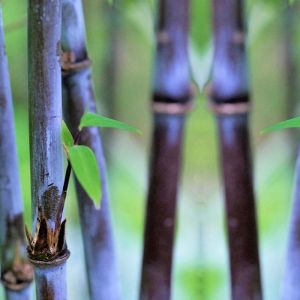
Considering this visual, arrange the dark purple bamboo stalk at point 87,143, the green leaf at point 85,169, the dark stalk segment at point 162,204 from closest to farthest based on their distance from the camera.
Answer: the green leaf at point 85,169 → the dark purple bamboo stalk at point 87,143 → the dark stalk segment at point 162,204

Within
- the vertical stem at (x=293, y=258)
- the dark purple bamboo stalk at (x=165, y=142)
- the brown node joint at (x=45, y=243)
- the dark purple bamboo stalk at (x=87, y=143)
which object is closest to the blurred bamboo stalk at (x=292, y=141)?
the vertical stem at (x=293, y=258)

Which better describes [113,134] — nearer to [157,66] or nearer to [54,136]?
[157,66]

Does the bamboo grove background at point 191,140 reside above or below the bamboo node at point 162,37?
below

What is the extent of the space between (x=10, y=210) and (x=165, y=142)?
28 centimetres

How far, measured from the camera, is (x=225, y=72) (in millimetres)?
911

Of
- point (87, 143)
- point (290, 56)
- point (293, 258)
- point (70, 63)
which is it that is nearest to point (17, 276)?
point (87, 143)

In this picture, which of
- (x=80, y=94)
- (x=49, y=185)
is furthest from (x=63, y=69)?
(x=49, y=185)

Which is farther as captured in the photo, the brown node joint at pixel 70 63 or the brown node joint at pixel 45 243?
the brown node joint at pixel 70 63

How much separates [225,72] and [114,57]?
0.19m

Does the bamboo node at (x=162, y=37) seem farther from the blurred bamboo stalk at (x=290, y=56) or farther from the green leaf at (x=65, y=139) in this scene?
the green leaf at (x=65, y=139)

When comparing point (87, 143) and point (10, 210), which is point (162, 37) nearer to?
point (87, 143)

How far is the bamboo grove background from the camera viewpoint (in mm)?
903

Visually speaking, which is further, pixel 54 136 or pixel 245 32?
pixel 245 32

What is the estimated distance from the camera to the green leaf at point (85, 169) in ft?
1.84
